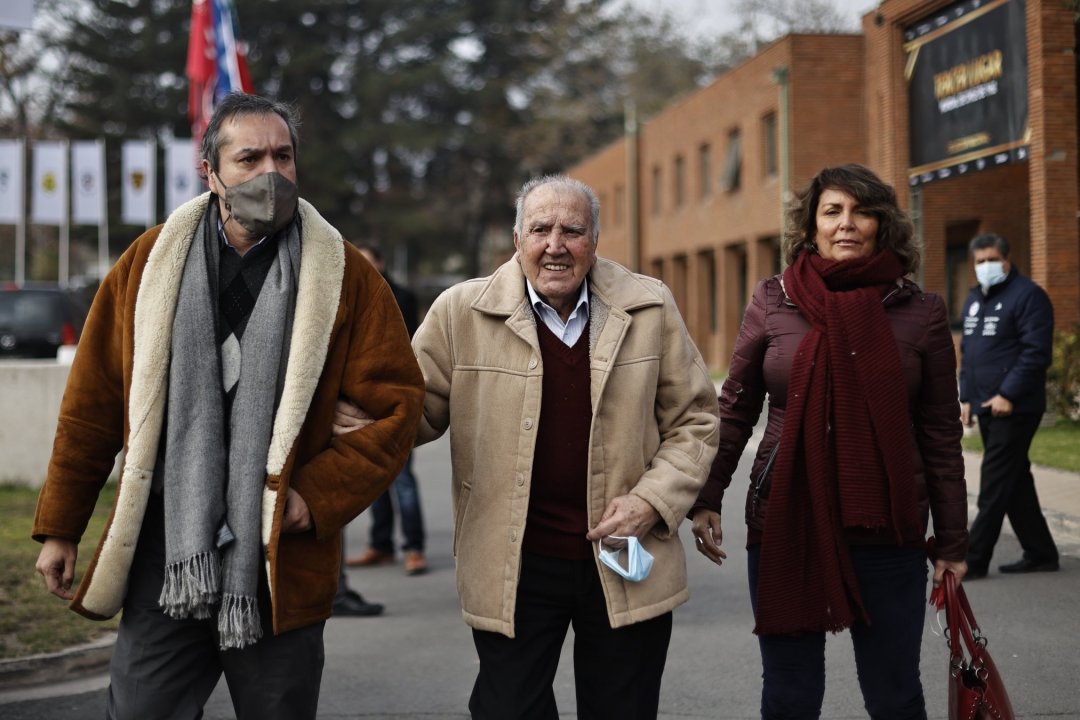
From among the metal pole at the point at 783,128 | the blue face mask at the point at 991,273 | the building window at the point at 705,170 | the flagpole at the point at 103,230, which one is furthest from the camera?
the building window at the point at 705,170

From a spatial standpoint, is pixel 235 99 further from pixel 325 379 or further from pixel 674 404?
pixel 674 404

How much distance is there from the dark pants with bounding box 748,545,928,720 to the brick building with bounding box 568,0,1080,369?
9743 millimetres

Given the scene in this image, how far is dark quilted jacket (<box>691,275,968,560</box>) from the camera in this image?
385 cm

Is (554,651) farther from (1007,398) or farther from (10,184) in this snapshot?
(10,184)

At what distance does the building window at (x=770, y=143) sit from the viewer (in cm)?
3184

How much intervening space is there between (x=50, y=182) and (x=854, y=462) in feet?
105

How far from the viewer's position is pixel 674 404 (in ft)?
12.3

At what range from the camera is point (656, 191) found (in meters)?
43.9

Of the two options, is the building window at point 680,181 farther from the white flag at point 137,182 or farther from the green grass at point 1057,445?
the green grass at point 1057,445

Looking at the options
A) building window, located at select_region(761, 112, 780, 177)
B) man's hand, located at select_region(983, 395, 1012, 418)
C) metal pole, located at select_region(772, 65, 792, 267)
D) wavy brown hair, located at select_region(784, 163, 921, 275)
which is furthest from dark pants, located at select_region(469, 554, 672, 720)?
building window, located at select_region(761, 112, 780, 177)

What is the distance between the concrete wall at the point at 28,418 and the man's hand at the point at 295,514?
9.93 metres

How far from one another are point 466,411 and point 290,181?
2.67ft

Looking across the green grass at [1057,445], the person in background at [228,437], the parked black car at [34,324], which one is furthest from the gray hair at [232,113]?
the parked black car at [34,324]

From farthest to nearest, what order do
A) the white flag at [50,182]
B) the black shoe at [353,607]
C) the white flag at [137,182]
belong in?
the white flag at [137,182] → the white flag at [50,182] → the black shoe at [353,607]
